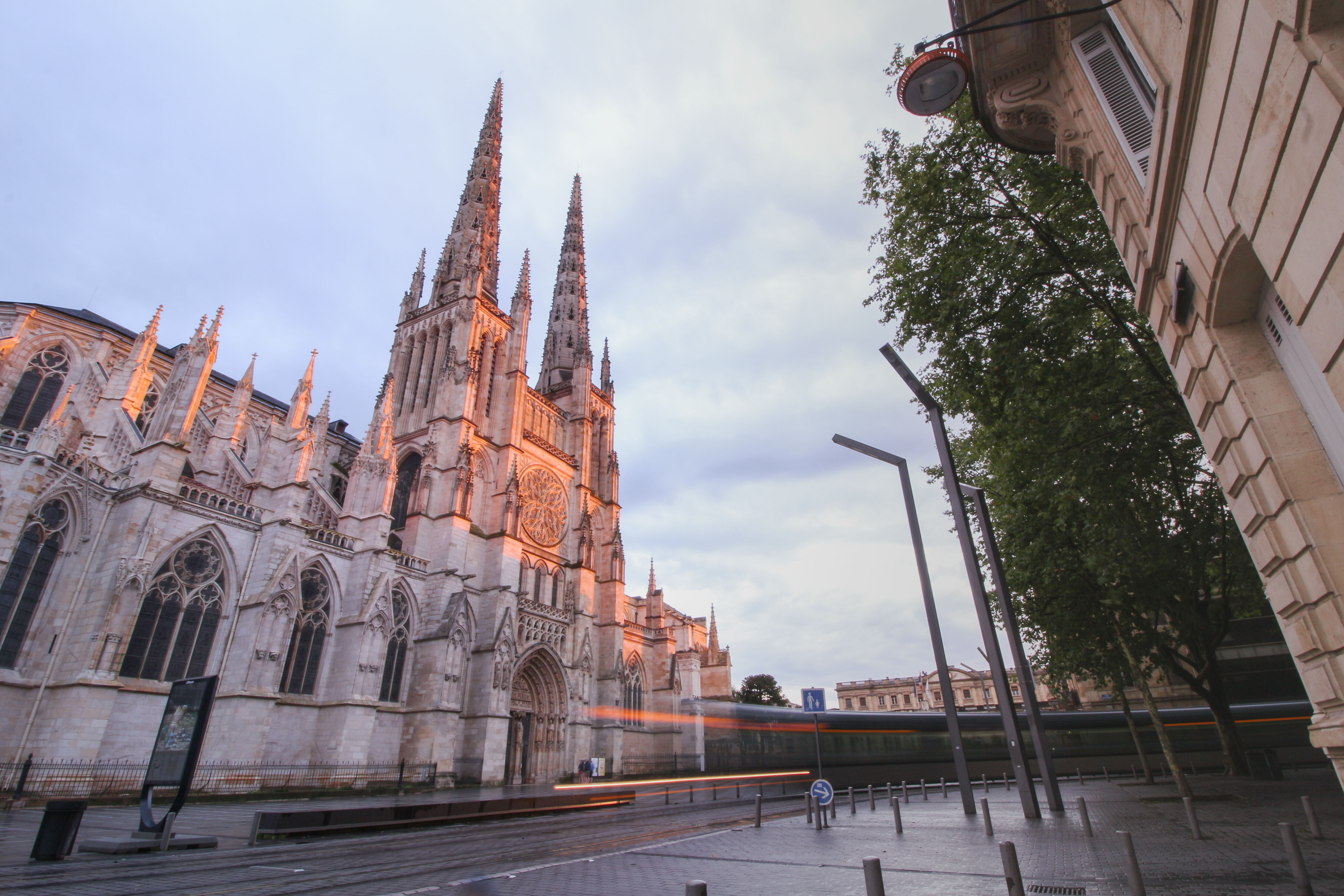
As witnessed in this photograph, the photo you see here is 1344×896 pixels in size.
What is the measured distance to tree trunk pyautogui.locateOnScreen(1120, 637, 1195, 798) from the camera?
12.8 meters

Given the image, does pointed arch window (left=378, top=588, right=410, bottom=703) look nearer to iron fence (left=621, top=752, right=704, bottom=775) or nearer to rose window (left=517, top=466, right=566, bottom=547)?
rose window (left=517, top=466, right=566, bottom=547)

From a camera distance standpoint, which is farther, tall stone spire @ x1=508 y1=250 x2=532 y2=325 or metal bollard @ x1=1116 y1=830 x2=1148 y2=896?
tall stone spire @ x1=508 y1=250 x2=532 y2=325

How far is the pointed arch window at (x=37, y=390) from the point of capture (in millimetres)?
23359

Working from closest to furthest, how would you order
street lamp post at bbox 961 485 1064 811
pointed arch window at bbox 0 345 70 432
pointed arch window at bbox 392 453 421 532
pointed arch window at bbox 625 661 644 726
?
1. street lamp post at bbox 961 485 1064 811
2. pointed arch window at bbox 0 345 70 432
3. pointed arch window at bbox 392 453 421 532
4. pointed arch window at bbox 625 661 644 726

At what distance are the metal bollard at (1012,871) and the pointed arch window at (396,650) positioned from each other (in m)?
23.9

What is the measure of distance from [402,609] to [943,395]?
2230 cm

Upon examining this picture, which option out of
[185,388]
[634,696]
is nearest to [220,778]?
[185,388]

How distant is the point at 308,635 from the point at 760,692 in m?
56.4

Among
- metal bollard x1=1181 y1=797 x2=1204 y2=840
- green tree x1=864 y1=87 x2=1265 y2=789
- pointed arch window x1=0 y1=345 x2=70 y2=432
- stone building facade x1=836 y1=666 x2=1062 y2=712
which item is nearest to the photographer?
metal bollard x1=1181 y1=797 x2=1204 y2=840

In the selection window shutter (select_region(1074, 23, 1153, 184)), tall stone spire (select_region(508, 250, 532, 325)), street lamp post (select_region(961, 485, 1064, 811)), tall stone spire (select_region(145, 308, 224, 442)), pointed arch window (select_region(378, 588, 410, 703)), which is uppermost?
tall stone spire (select_region(508, 250, 532, 325))

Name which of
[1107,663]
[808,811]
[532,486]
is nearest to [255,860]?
[808,811]

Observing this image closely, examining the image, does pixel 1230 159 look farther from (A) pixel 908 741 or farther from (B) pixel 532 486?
(B) pixel 532 486

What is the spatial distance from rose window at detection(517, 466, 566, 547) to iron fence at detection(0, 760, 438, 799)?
43.8ft

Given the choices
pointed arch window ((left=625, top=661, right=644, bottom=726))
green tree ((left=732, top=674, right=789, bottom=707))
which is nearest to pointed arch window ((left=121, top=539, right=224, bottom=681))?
pointed arch window ((left=625, top=661, right=644, bottom=726))
